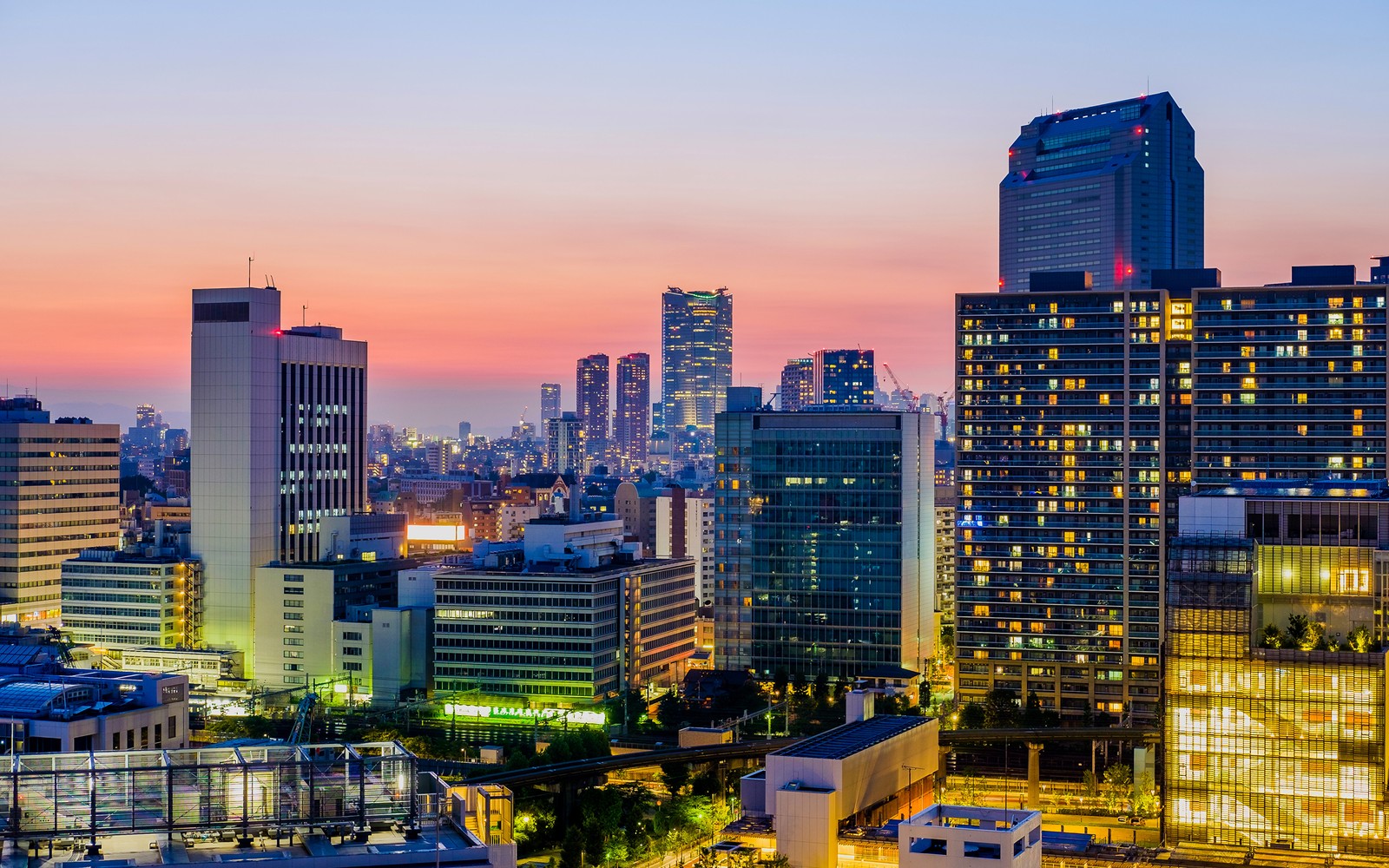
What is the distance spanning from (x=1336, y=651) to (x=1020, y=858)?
51.6 feet

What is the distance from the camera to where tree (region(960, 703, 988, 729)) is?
Answer: 4500 inches

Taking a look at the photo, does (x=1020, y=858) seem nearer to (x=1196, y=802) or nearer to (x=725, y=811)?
(x=1196, y=802)

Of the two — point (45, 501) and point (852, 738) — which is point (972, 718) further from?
point (45, 501)

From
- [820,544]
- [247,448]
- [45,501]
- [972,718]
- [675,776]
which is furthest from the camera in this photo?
[45,501]

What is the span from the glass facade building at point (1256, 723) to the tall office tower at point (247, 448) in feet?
278

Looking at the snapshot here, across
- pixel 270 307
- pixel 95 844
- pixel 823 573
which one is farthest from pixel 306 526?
pixel 95 844

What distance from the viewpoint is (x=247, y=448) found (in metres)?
139

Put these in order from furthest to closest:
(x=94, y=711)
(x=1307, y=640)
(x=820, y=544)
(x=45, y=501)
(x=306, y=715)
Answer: (x=45, y=501) < (x=820, y=544) < (x=306, y=715) < (x=94, y=711) < (x=1307, y=640)

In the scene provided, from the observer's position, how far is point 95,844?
1348 inches

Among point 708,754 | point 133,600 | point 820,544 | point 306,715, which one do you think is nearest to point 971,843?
point 708,754

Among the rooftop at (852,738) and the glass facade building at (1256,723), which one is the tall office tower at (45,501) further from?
the glass facade building at (1256,723)

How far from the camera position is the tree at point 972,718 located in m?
114

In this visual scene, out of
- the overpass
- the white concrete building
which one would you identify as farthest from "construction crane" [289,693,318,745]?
the white concrete building

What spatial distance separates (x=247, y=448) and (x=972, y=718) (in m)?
60.6
